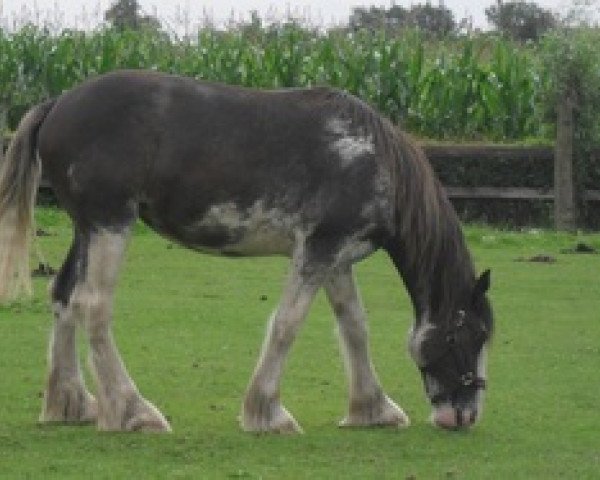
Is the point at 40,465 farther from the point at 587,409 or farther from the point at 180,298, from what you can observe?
the point at 180,298

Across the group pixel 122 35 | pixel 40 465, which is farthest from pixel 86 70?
pixel 40 465

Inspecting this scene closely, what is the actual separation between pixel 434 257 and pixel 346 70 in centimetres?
1908

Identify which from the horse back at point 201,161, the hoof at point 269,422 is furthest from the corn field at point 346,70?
the hoof at point 269,422

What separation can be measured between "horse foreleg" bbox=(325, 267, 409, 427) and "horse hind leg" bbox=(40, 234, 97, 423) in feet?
5.09

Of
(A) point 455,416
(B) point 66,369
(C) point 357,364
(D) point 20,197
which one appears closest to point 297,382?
(C) point 357,364

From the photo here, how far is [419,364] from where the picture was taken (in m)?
10.7

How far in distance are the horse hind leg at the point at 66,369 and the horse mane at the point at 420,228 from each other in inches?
74.2

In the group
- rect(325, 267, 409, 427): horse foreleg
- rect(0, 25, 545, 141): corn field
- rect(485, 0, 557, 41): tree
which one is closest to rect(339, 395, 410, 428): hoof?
rect(325, 267, 409, 427): horse foreleg

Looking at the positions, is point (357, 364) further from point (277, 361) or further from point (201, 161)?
point (201, 161)

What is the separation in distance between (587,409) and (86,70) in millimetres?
19586

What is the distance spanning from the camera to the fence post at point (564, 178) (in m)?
25.0

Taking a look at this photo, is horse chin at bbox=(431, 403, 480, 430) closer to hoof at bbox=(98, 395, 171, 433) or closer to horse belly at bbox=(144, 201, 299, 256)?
horse belly at bbox=(144, 201, 299, 256)

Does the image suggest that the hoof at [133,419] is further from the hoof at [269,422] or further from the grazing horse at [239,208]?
the hoof at [269,422]

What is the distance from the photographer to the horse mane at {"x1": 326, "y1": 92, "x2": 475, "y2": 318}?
408 inches
